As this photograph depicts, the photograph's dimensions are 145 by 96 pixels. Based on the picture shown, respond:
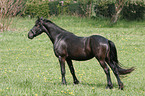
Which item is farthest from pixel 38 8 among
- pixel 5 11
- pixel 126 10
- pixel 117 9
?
pixel 126 10

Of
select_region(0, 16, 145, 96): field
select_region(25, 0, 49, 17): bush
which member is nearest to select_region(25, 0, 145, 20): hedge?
select_region(25, 0, 49, 17): bush

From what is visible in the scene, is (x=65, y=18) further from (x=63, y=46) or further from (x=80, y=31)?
(x=63, y=46)

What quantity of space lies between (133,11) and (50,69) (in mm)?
19549

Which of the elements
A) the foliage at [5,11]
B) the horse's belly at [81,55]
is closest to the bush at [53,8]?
the foliage at [5,11]

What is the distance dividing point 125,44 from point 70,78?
910 cm

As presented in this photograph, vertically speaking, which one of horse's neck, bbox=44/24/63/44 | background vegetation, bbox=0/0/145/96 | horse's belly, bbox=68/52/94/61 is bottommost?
background vegetation, bbox=0/0/145/96

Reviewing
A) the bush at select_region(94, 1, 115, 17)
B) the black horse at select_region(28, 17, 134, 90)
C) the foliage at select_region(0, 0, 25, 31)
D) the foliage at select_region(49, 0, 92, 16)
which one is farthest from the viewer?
the foliage at select_region(49, 0, 92, 16)

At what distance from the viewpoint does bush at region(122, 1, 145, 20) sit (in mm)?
28183

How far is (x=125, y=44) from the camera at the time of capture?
17875 mm

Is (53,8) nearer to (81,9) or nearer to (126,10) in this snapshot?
(81,9)

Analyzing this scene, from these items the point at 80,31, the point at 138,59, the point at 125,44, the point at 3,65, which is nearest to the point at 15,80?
the point at 3,65

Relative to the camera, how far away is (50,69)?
11320 millimetres

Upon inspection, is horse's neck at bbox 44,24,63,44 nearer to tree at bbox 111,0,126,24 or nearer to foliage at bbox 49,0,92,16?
tree at bbox 111,0,126,24

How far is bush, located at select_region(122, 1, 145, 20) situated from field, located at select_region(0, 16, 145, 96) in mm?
5010
